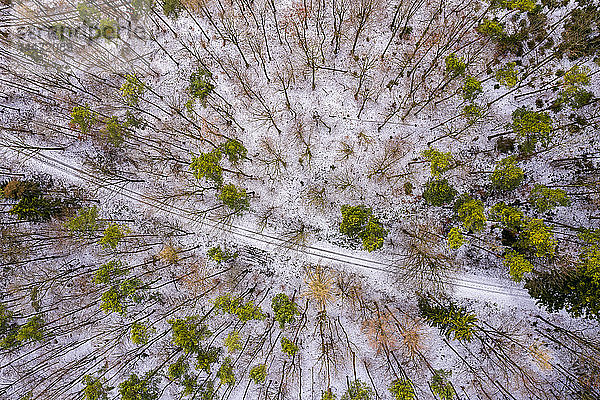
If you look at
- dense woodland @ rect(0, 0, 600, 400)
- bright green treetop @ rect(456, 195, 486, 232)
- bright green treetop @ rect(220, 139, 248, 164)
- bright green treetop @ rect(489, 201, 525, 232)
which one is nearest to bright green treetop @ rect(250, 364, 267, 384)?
dense woodland @ rect(0, 0, 600, 400)

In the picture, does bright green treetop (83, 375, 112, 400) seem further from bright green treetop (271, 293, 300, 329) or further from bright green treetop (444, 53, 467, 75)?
bright green treetop (444, 53, 467, 75)

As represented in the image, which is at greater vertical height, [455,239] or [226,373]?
[455,239]

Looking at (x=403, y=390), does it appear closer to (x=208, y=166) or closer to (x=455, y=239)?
(x=455, y=239)

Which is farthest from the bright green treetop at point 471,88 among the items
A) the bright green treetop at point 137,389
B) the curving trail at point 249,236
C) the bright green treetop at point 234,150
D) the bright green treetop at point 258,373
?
the bright green treetop at point 137,389

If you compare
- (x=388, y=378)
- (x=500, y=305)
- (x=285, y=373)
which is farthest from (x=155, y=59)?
(x=500, y=305)

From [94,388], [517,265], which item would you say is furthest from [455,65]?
[94,388]

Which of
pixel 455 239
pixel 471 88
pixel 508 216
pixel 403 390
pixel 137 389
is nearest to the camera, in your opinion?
pixel 508 216

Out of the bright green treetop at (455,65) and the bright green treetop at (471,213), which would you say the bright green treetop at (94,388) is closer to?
the bright green treetop at (471,213)
